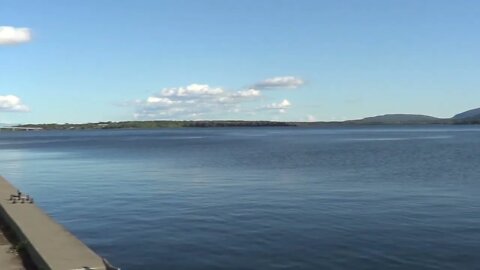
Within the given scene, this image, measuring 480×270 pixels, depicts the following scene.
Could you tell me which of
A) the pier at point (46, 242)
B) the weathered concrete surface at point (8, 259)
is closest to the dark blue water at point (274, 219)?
the pier at point (46, 242)

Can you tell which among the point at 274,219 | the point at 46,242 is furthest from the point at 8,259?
the point at 274,219

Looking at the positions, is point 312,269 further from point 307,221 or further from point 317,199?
point 317,199

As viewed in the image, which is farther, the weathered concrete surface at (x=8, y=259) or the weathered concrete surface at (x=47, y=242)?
the weathered concrete surface at (x=8, y=259)

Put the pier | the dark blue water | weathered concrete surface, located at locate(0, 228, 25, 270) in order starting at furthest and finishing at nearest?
the dark blue water
weathered concrete surface, located at locate(0, 228, 25, 270)
the pier

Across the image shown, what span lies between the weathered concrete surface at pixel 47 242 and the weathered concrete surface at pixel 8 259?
26cm

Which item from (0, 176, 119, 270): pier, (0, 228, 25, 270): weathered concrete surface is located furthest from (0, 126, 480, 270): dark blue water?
(0, 228, 25, 270): weathered concrete surface

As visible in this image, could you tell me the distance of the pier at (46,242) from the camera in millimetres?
9344

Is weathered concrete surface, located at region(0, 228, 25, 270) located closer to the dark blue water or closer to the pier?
the pier

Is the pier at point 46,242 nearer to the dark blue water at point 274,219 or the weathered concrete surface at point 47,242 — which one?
the weathered concrete surface at point 47,242

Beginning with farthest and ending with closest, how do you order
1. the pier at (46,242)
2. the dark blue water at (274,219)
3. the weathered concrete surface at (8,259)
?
the dark blue water at (274,219), the weathered concrete surface at (8,259), the pier at (46,242)

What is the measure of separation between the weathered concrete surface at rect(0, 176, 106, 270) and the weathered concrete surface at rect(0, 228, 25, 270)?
263 mm

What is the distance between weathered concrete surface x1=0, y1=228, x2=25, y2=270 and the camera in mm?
10154

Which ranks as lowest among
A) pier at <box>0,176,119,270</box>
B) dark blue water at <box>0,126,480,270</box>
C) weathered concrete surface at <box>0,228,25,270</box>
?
dark blue water at <box>0,126,480,270</box>

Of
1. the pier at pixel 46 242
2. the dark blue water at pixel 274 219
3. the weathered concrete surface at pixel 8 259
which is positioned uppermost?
the pier at pixel 46 242
